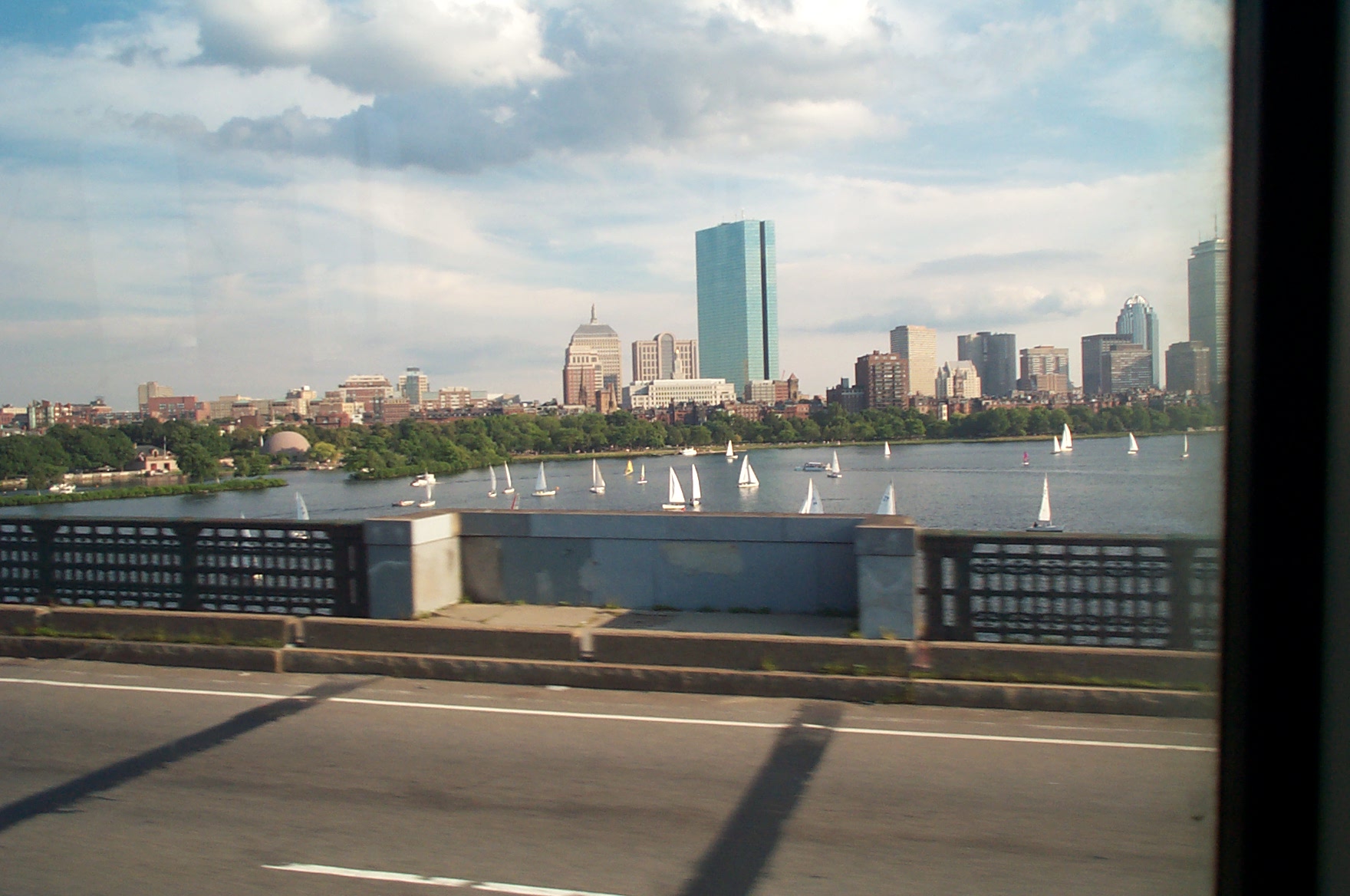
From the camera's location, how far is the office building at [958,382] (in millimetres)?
31828

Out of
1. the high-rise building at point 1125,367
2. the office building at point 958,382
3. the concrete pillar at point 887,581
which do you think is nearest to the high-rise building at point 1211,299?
the high-rise building at point 1125,367

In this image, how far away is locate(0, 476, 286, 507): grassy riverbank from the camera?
1141cm

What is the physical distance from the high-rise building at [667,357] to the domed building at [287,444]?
243 feet

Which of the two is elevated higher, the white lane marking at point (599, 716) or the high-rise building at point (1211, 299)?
the high-rise building at point (1211, 299)

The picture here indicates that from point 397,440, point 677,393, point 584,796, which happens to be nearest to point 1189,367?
point 584,796

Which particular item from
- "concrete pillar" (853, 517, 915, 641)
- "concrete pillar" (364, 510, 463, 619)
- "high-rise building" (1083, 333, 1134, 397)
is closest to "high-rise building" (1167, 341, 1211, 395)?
Result: "high-rise building" (1083, 333, 1134, 397)

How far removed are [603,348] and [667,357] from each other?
207 feet

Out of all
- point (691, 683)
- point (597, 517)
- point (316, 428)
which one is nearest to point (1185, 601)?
point (691, 683)

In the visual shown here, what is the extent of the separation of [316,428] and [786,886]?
59.4 feet

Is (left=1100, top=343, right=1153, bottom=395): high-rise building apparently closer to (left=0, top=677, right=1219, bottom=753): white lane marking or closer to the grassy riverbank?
(left=0, top=677, right=1219, bottom=753): white lane marking

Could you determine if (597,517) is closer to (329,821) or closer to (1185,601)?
(329,821)

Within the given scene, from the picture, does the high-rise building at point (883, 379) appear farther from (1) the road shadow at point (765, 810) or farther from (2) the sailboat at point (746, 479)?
(1) the road shadow at point (765, 810)

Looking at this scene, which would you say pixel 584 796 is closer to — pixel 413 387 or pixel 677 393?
pixel 413 387

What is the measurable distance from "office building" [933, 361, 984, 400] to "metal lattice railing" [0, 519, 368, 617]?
65.4 feet
